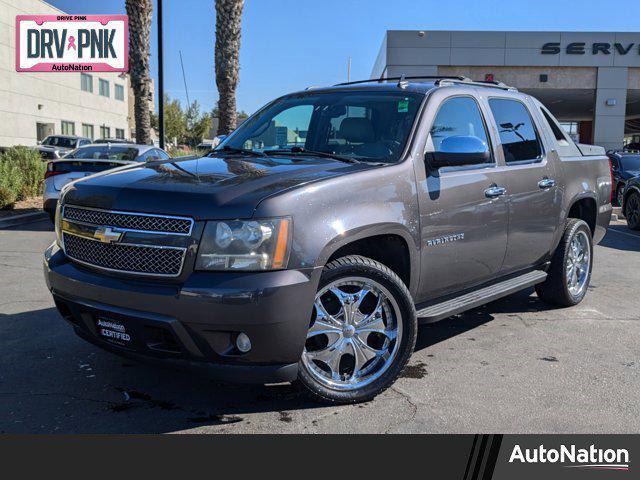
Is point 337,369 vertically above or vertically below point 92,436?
above

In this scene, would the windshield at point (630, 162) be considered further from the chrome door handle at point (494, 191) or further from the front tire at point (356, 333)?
the front tire at point (356, 333)

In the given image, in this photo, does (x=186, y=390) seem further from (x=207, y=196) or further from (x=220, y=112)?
(x=220, y=112)

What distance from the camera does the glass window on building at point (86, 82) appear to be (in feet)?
167

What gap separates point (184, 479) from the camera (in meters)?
2.87

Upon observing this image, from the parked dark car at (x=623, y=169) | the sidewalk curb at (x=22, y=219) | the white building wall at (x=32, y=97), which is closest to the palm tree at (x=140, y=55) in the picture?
the sidewalk curb at (x=22, y=219)

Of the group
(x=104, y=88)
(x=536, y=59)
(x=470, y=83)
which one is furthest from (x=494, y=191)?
(x=104, y=88)

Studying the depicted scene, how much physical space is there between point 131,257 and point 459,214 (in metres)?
2.15

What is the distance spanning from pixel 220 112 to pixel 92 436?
1580 cm

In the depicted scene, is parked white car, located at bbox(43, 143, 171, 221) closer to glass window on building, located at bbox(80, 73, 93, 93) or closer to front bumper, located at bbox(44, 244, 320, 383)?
front bumper, located at bbox(44, 244, 320, 383)

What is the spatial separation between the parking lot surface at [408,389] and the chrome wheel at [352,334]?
7.7 inches

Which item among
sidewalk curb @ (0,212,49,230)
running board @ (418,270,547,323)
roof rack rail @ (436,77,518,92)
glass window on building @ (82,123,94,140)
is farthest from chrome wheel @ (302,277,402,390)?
glass window on building @ (82,123,94,140)

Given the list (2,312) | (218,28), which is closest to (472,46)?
(218,28)

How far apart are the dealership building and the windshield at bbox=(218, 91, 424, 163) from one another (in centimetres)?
2737

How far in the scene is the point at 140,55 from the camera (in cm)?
1819
